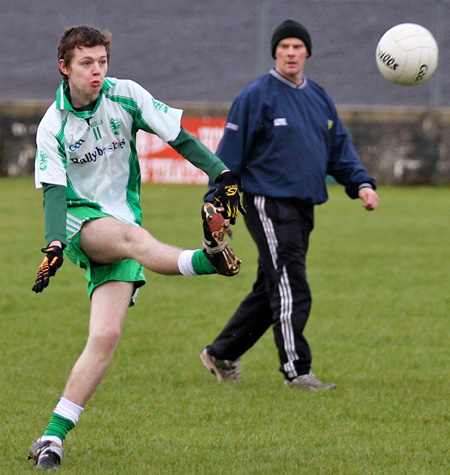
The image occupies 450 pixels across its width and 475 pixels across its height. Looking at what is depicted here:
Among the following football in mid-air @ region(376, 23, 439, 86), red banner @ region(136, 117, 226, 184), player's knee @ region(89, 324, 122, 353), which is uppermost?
football in mid-air @ region(376, 23, 439, 86)

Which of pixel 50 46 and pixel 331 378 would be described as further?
pixel 50 46

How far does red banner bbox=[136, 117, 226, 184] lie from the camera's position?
23.2m

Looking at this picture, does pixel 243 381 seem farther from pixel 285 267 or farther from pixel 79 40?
pixel 79 40

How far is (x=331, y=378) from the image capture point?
703cm

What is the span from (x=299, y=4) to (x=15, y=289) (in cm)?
1695

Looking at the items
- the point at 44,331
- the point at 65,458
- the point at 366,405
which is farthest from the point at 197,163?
the point at 44,331

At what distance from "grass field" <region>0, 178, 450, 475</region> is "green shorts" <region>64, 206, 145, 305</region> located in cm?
87

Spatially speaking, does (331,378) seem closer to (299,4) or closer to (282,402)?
(282,402)

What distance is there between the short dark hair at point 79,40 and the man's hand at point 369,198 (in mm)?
2452

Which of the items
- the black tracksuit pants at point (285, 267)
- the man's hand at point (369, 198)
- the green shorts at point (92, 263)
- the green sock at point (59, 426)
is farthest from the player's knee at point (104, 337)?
the man's hand at point (369, 198)

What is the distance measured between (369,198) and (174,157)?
54.4 feet

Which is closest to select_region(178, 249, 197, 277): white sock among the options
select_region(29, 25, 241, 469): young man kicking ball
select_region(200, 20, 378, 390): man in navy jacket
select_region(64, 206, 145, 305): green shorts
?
select_region(29, 25, 241, 469): young man kicking ball

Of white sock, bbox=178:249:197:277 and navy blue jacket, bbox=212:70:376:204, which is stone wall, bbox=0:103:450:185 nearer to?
navy blue jacket, bbox=212:70:376:204

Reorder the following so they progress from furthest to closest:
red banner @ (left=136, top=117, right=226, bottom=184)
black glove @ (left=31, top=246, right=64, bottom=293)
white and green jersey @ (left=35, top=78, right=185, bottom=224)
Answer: red banner @ (left=136, top=117, right=226, bottom=184) → white and green jersey @ (left=35, top=78, right=185, bottom=224) → black glove @ (left=31, top=246, right=64, bottom=293)
